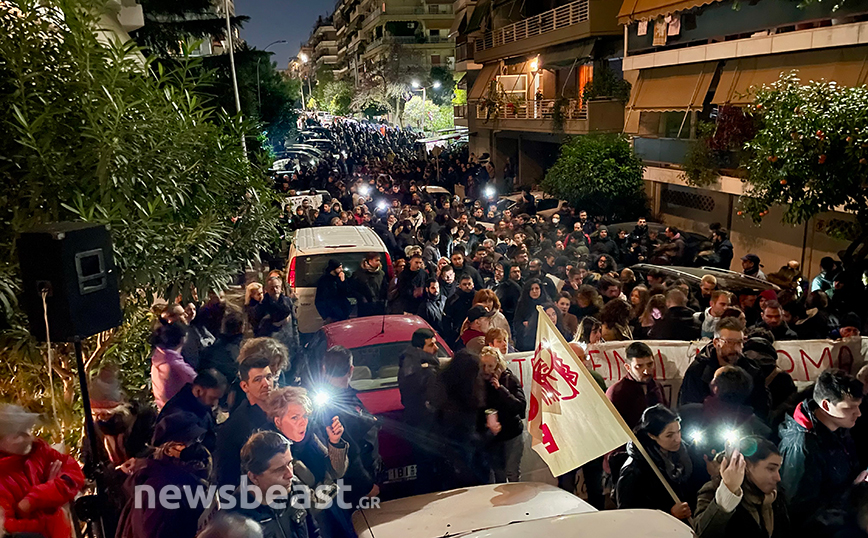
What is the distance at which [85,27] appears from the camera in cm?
419

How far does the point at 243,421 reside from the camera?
4047 millimetres

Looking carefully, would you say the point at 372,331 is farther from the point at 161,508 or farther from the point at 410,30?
the point at 410,30

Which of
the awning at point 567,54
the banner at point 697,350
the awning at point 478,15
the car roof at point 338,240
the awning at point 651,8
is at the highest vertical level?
the awning at point 478,15

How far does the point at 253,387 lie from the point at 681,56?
1693cm

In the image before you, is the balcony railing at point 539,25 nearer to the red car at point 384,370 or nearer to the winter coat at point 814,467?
the red car at point 384,370

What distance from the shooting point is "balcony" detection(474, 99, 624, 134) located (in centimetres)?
2188

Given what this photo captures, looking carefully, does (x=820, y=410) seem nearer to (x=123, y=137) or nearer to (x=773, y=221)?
(x=123, y=137)

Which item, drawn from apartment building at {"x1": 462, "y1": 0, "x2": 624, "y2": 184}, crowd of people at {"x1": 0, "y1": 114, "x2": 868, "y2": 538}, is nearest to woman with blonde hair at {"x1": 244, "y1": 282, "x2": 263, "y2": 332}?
crowd of people at {"x1": 0, "y1": 114, "x2": 868, "y2": 538}

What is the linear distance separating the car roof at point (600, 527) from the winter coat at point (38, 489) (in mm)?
2466

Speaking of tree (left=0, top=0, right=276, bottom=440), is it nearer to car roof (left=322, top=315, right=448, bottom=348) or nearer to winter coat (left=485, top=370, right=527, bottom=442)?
car roof (left=322, top=315, right=448, bottom=348)

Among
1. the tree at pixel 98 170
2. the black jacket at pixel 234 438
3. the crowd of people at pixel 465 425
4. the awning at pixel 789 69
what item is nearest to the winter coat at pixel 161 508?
the crowd of people at pixel 465 425

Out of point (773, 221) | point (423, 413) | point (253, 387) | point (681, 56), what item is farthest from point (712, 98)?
point (253, 387)

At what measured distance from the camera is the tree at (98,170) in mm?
3908

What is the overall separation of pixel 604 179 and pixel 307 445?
15.5 m
